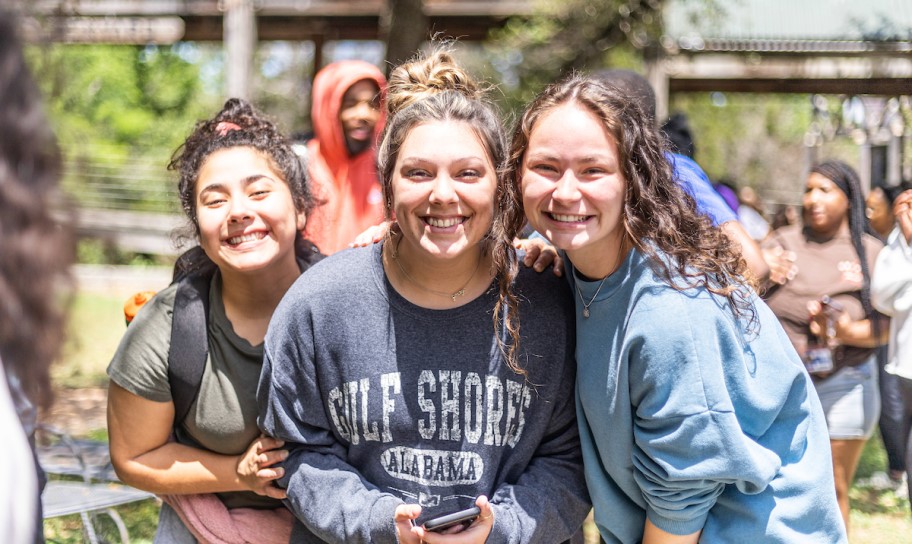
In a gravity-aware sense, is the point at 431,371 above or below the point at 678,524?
above

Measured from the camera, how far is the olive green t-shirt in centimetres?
226

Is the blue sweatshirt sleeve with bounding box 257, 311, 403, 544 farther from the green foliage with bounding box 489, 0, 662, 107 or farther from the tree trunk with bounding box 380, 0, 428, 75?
the green foliage with bounding box 489, 0, 662, 107

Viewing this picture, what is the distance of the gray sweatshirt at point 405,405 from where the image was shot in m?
2.08

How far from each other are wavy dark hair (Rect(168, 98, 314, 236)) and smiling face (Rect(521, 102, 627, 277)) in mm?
790

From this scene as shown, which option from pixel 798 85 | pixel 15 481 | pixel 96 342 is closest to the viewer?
pixel 15 481

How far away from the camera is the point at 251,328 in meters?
2.40

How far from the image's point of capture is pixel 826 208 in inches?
186

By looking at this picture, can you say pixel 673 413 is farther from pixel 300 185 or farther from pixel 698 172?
pixel 300 185

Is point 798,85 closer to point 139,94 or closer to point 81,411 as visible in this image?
point 81,411

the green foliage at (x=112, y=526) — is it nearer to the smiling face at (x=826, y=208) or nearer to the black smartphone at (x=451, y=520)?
the black smartphone at (x=451, y=520)

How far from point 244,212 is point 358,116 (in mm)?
1679

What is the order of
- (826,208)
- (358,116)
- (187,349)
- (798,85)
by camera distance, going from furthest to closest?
(798,85) < (826,208) < (358,116) < (187,349)

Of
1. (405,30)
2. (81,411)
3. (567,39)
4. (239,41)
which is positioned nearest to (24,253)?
(405,30)

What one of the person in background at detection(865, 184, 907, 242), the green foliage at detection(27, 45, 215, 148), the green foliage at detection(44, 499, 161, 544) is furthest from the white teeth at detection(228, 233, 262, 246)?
the green foliage at detection(27, 45, 215, 148)
